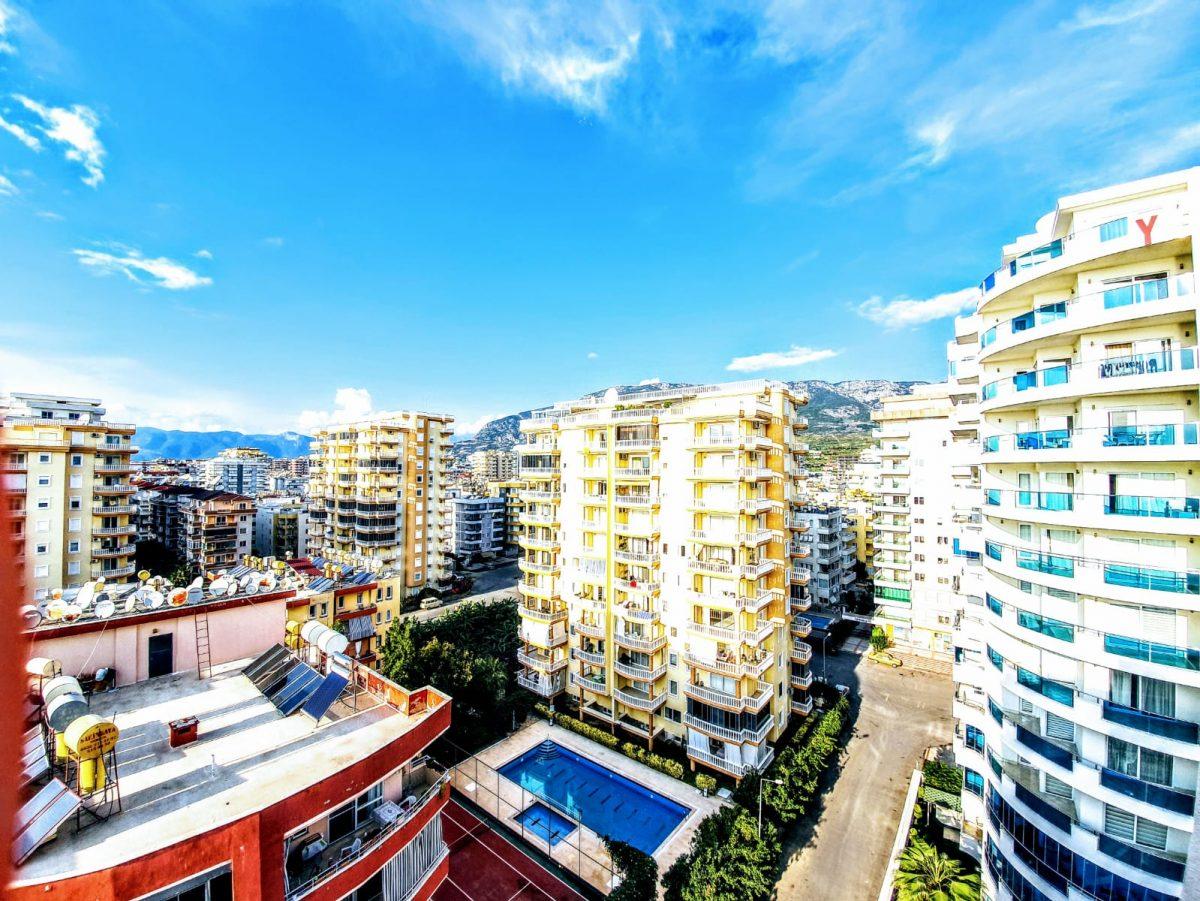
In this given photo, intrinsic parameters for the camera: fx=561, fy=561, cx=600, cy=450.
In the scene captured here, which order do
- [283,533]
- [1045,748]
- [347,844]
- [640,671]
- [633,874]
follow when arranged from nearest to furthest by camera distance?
[347,844], [1045,748], [633,874], [640,671], [283,533]

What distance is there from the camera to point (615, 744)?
90.9 ft

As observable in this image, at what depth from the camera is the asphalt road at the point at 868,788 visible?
20.2 metres

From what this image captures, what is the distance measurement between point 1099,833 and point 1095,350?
461 inches

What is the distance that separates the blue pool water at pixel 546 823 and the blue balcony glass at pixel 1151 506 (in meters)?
21.3

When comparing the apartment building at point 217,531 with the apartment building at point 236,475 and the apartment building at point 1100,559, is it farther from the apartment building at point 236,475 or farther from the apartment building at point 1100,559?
the apartment building at point 236,475

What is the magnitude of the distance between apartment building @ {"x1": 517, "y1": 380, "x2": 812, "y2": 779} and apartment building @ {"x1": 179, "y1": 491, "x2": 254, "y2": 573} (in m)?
42.6

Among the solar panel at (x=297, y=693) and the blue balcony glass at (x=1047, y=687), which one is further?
the blue balcony glass at (x=1047, y=687)

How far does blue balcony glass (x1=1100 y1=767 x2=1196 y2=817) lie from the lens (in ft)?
40.1

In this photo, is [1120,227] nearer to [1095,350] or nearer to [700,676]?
[1095,350]

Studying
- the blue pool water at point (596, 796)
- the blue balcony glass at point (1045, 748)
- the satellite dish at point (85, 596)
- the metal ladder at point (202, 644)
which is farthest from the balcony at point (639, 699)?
the satellite dish at point (85, 596)

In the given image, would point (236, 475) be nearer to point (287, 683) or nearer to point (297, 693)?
point (287, 683)

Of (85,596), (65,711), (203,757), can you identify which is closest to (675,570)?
(203,757)

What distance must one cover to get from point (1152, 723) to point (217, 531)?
6965 centimetres

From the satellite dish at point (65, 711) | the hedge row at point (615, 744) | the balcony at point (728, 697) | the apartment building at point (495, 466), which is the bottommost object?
the hedge row at point (615, 744)
